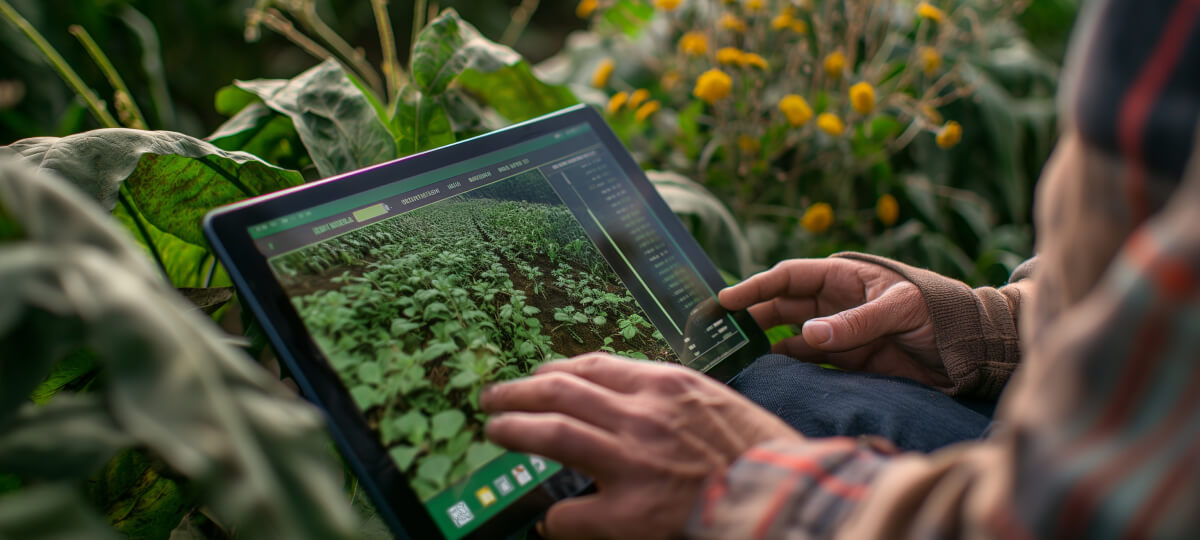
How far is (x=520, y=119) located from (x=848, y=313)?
0.62 metres

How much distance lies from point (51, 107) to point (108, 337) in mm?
1522

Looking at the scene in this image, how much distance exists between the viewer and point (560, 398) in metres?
0.50

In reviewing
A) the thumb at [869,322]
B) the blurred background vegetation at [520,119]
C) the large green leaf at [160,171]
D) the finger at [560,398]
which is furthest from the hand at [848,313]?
the large green leaf at [160,171]

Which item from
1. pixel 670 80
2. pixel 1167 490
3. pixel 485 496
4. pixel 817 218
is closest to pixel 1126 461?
pixel 1167 490

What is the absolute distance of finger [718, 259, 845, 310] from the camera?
775 millimetres

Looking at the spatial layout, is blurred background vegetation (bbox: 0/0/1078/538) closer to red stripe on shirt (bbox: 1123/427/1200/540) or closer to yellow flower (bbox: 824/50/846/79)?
yellow flower (bbox: 824/50/846/79)

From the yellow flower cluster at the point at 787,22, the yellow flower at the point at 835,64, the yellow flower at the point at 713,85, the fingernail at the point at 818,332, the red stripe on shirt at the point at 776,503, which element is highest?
the yellow flower cluster at the point at 787,22

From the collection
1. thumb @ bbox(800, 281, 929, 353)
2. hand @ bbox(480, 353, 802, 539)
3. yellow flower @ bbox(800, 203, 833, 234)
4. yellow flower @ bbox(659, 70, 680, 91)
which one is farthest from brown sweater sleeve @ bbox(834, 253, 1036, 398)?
yellow flower @ bbox(659, 70, 680, 91)

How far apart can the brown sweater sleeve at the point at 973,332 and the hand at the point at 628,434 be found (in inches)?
11.6

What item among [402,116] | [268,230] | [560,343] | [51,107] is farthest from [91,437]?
[51,107]

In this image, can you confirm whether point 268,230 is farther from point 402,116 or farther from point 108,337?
point 402,116

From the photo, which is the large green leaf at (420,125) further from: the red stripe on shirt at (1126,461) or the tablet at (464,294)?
the red stripe on shirt at (1126,461)

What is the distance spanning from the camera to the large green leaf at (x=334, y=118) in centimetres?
83

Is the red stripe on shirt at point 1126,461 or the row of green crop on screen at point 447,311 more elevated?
the row of green crop on screen at point 447,311
